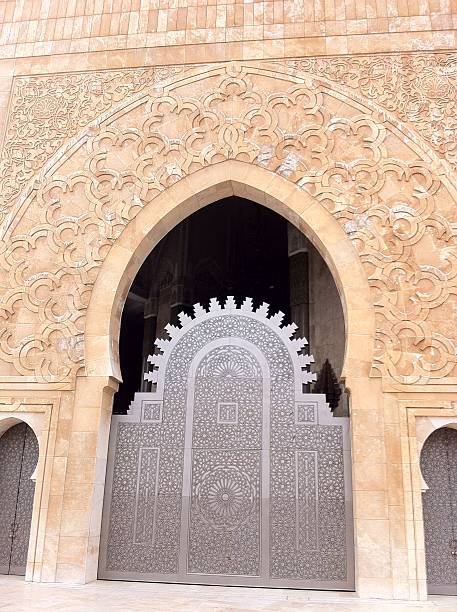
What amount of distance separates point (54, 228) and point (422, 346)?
3510 mm

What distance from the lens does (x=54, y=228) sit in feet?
17.2

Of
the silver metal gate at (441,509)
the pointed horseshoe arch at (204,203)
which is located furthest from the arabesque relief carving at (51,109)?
the silver metal gate at (441,509)

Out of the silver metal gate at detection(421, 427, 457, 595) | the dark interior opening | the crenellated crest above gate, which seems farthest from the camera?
the dark interior opening

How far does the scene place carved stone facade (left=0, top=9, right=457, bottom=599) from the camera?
14.4 feet

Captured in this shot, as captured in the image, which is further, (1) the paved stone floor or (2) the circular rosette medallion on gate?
(2) the circular rosette medallion on gate

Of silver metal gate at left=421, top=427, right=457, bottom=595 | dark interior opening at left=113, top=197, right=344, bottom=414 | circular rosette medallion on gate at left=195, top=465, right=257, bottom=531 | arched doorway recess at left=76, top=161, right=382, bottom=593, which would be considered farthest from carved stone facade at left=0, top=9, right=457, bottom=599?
dark interior opening at left=113, top=197, right=344, bottom=414

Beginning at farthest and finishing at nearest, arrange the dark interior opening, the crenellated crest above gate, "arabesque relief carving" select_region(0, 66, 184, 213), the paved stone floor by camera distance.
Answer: the dark interior opening < "arabesque relief carving" select_region(0, 66, 184, 213) < the crenellated crest above gate < the paved stone floor

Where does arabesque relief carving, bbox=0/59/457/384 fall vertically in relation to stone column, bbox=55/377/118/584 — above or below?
above

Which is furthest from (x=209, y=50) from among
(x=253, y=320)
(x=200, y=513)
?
(x=200, y=513)

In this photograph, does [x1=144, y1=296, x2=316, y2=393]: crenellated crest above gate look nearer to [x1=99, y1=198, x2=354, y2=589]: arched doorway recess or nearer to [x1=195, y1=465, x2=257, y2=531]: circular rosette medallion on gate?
[x1=99, y1=198, x2=354, y2=589]: arched doorway recess

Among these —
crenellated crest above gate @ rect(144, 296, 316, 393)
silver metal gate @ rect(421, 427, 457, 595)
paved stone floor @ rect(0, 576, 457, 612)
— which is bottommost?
paved stone floor @ rect(0, 576, 457, 612)

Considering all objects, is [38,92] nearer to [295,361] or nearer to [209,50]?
[209,50]

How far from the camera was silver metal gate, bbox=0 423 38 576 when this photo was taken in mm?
4688

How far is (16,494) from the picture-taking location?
4844 millimetres
